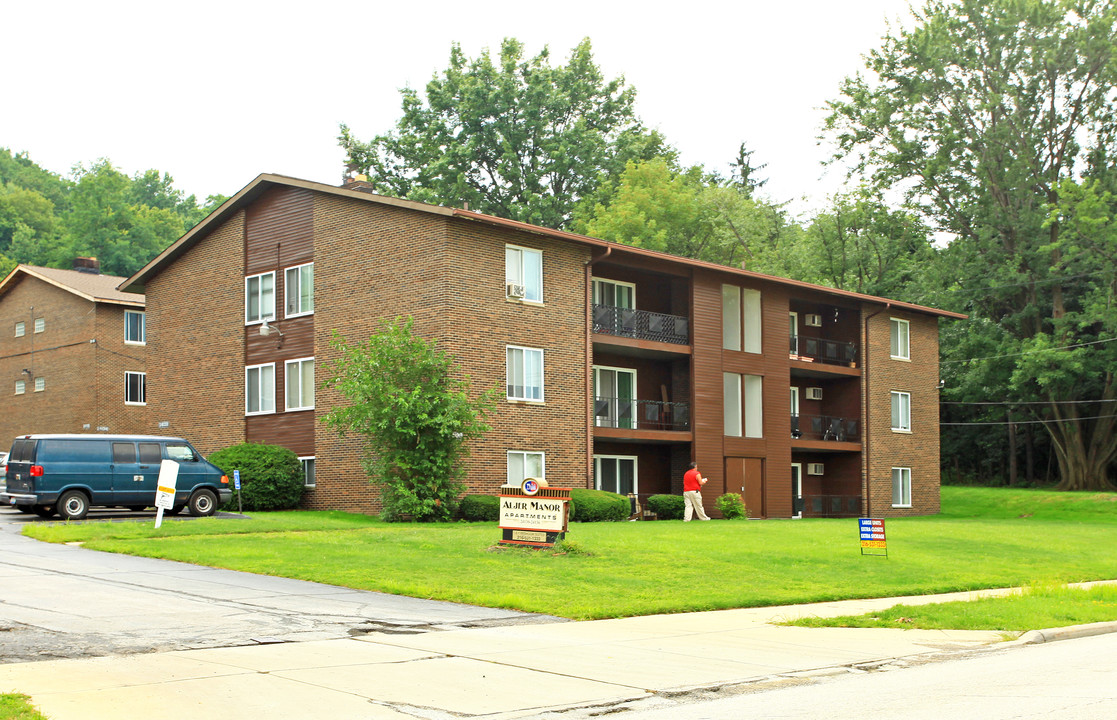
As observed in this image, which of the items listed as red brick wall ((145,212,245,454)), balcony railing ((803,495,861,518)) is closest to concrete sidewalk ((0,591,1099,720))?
red brick wall ((145,212,245,454))

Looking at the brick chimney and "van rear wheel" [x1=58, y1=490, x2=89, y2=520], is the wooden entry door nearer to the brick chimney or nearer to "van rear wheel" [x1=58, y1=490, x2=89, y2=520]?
"van rear wheel" [x1=58, y1=490, x2=89, y2=520]

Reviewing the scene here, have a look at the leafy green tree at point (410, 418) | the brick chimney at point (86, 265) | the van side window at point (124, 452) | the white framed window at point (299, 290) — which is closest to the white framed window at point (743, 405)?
the leafy green tree at point (410, 418)

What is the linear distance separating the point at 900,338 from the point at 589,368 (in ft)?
59.7

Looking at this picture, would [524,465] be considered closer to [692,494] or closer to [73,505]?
[692,494]

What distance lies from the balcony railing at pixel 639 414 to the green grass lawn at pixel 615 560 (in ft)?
24.6

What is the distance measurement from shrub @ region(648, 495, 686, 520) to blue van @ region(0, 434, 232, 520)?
13.2 metres

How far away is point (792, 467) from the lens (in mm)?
44812

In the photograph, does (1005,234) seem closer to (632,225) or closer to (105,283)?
(632,225)

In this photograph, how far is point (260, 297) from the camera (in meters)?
36.1

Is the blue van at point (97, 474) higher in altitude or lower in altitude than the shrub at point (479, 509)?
higher

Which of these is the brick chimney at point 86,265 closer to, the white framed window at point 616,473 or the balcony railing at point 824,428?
→ the white framed window at point 616,473

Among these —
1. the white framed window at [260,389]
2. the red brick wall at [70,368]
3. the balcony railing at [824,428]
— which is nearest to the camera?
the white framed window at [260,389]

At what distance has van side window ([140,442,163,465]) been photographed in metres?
27.1

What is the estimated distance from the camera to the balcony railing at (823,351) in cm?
4309
